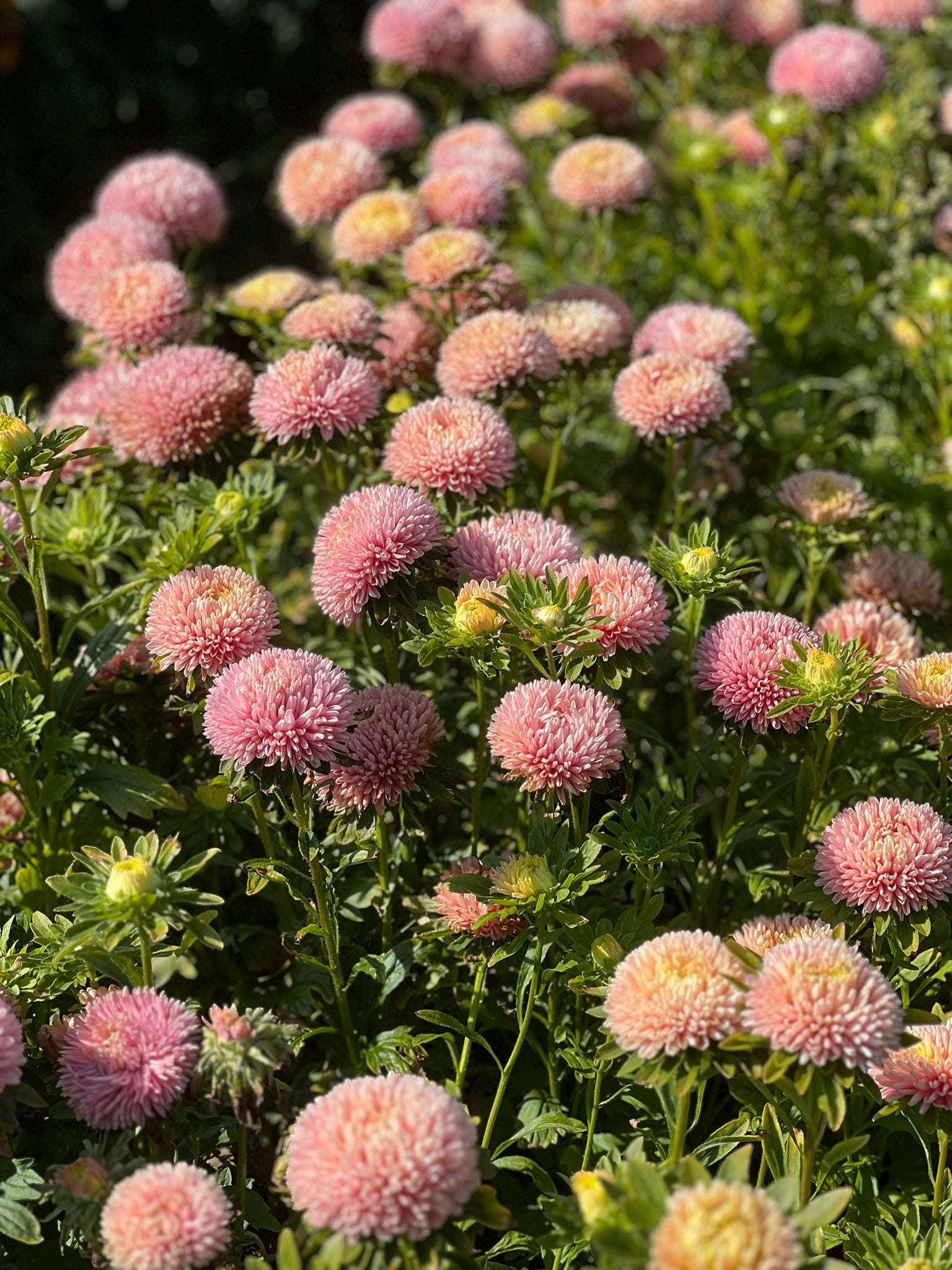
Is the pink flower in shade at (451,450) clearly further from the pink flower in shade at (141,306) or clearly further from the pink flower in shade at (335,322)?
the pink flower in shade at (141,306)

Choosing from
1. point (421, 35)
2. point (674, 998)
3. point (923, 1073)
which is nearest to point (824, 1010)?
point (674, 998)

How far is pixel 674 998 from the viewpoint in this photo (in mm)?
1604

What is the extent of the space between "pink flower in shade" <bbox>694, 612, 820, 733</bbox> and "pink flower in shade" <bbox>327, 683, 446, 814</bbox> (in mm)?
433

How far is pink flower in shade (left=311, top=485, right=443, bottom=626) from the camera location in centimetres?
204

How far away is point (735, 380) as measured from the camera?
115 inches

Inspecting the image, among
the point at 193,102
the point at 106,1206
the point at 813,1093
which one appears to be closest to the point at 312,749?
the point at 106,1206

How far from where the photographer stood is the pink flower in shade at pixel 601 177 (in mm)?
3359

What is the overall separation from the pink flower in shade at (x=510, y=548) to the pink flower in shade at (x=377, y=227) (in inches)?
41.5

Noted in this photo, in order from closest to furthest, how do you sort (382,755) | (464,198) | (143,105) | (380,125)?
1. (382,755)
2. (464,198)
3. (380,125)
4. (143,105)

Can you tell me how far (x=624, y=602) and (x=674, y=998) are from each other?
25.3 inches

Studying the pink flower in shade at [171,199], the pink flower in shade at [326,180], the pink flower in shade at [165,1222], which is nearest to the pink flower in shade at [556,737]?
the pink flower in shade at [165,1222]

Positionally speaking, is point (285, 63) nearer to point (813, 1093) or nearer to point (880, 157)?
point (880, 157)

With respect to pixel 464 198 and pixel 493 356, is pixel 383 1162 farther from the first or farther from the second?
pixel 464 198

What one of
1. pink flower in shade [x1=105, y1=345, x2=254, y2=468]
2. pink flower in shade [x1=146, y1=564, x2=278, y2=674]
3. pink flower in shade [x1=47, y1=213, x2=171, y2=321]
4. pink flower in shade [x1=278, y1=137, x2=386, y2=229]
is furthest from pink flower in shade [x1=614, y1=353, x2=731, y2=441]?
pink flower in shade [x1=47, y1=213, x2=171, y2=321]
